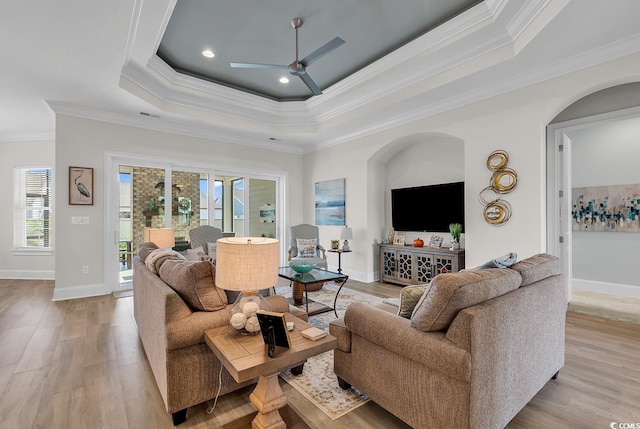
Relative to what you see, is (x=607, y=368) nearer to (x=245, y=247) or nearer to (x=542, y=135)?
(x=542, y=135)

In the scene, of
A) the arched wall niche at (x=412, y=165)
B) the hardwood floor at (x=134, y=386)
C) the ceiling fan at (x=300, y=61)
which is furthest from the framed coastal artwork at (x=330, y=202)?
the hardwood floor at (x=134, y=386)

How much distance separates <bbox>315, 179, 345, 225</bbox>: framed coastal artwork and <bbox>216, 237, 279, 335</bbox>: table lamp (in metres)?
4.42

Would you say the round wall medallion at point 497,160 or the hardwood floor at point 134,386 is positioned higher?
Answer: the round wall medallion at point 497,160

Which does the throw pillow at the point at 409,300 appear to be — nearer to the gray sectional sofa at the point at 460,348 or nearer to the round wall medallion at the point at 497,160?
the gray sectional sofa at the point at 460,348

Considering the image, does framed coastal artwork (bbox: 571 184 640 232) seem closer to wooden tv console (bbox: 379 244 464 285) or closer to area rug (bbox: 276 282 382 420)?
wooden tv console (bbox: 379 244 464 285)

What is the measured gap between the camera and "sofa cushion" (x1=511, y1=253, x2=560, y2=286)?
6.13 ft

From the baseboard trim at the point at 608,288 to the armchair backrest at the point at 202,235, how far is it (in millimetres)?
6109

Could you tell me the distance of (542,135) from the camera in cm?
352

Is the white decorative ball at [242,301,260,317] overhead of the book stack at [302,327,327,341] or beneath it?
overhead

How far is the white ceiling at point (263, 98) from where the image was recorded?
8.72ft

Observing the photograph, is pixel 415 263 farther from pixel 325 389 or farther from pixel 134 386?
pixel 134 386

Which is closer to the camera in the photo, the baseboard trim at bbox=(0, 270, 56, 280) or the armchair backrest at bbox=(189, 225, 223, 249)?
the armchair backrest at bbox=(189, 225, 223, 249)

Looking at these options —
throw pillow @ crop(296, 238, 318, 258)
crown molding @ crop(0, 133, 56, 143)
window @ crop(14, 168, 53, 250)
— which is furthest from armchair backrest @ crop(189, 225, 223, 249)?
crown molding @ crop(0, 133, 56, 143)

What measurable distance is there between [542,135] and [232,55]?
3910 millimetres
